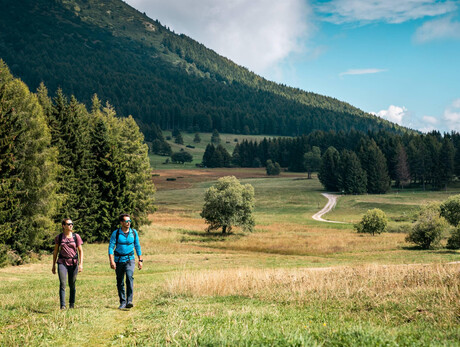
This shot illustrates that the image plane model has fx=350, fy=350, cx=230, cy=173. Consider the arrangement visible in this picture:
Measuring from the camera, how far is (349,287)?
40.8 feet

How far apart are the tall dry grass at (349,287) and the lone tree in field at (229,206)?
3749 centimetres

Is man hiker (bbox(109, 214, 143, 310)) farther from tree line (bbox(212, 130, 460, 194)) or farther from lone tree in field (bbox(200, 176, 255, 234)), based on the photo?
tree line (bbox(212, 130, 460, 194))

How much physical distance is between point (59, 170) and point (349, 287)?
32.9m

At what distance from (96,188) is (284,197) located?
7704cm

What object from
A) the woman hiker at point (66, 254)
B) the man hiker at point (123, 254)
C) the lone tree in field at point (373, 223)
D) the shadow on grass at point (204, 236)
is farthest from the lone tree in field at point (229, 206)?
the man hiker at point (123, 254)

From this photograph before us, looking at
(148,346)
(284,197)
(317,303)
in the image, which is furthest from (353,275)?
(284,197)

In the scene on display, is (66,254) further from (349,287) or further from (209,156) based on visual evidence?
(209,156)

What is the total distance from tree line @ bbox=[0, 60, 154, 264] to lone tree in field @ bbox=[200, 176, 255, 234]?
9.48 m

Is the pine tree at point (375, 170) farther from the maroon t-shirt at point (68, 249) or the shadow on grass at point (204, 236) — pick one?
the maroon t-shirt at point (68, 249)

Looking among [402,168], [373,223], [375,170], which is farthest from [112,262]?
[402,168]

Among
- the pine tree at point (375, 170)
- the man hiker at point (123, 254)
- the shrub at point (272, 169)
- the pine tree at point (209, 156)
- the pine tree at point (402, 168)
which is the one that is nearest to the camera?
the man hiker at point (123, 254)

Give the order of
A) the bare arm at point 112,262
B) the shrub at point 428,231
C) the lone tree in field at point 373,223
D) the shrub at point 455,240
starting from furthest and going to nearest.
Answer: the lone tree in field at point 373,223
the shrub at point 428,231
the shrub at point 455,240
the bare arm at point 112,262

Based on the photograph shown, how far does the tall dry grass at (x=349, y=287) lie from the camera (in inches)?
416

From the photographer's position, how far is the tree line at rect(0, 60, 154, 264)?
96.3ft
